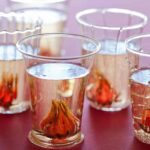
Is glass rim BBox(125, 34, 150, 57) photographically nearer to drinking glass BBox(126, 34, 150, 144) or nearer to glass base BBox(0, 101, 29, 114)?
drinking glass BBox(126, 34, 150, 144)

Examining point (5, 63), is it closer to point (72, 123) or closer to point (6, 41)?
point (6, 41)

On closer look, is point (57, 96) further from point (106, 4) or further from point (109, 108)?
point (106, 4)

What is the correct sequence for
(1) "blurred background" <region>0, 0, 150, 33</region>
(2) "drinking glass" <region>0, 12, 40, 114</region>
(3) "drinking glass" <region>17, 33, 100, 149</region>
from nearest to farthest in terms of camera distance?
(3) "drinking glass" <region>17, 33, 100, 149</region>
(2) "drinking glass" <region>0, 12, 40, 114</region>
(1) "blurred background" <region>0, 0, 150, 33</region>

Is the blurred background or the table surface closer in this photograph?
the table surface

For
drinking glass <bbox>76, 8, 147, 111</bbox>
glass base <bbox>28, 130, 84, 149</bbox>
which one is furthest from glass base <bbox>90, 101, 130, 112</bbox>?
glass base <bbox>28, 130, 84, 149</bbox>

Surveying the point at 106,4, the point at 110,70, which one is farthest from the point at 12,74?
the point at 106,4

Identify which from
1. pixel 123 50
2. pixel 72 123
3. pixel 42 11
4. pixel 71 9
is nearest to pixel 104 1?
pixel 71 9

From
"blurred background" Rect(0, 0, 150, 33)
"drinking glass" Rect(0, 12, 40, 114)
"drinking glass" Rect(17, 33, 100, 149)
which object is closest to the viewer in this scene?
"drinking glass" Rect(17, 33, 100, 149)
